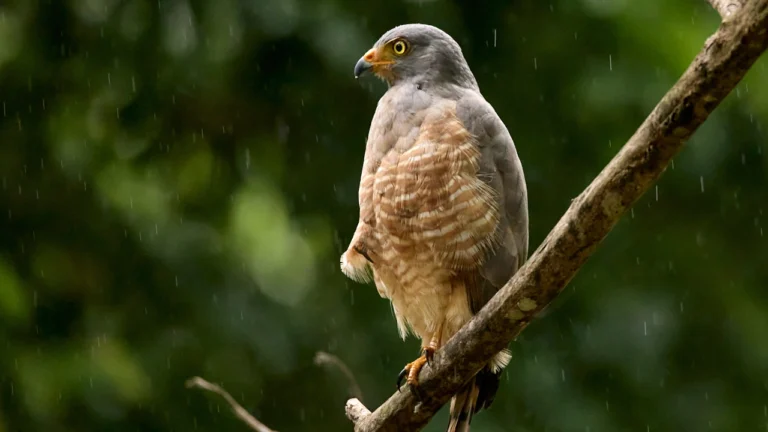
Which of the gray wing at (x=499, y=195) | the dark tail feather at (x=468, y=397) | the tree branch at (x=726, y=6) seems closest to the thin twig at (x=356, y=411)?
the dark tail feather at (x=468, y=397)

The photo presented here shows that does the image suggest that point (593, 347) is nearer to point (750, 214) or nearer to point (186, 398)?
point (750, 214)

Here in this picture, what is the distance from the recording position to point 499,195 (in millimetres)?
3551

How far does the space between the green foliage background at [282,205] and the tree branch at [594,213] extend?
6.45 feet

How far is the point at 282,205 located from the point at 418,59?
1725mm

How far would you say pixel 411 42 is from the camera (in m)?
4.00

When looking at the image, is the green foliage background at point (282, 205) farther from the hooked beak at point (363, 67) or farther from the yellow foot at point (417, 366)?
the yellow foot at point (417, 366)

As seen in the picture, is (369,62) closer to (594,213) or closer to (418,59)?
(418,59)

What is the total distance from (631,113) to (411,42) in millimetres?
1731

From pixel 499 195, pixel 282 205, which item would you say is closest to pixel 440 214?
pixel 499 195

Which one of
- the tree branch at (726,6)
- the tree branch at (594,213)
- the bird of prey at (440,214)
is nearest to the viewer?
the tree branch at (594,213)

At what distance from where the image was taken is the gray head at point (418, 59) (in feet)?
12.9

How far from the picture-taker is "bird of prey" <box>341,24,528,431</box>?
3.46 meters

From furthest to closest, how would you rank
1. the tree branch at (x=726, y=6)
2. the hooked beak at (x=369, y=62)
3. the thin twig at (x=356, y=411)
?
the hooked beak at (x=369, y=62), the thin twig at (x=356, y=411), the tree branch at (x=726, y=6)

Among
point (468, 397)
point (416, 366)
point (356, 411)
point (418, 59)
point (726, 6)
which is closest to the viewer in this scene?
point (726, 6)
